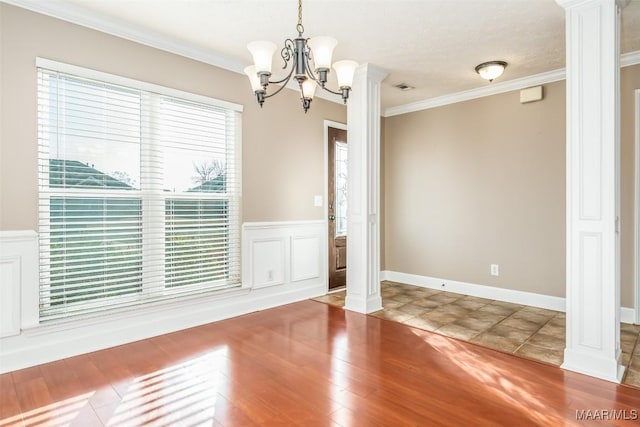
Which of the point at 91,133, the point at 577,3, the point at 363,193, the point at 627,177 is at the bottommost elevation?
the point at 363,193

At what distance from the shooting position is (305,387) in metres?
2.34

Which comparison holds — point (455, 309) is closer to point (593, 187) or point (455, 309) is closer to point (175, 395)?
point (593, 187)

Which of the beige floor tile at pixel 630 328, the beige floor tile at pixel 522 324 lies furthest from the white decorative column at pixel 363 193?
the beige floor tile at pixel 630 328

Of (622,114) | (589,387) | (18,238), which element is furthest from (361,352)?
(622,114)

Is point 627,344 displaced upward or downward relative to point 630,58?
downward

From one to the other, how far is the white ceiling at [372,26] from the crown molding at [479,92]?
0.26 m

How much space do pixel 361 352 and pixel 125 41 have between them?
10.7 feet

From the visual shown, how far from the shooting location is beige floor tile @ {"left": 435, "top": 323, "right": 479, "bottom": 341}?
326 cm

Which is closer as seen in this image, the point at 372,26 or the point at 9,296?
the point at 9,296

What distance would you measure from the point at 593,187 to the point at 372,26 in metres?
2.07

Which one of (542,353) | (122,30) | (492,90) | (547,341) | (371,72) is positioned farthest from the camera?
(492,90)

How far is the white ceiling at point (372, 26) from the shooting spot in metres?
2.71

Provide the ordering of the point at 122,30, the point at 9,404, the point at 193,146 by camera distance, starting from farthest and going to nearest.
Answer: the point at 193,146 < the point at 122,30 < the point at 9,404

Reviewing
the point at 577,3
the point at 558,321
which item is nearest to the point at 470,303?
the point at 558,321
